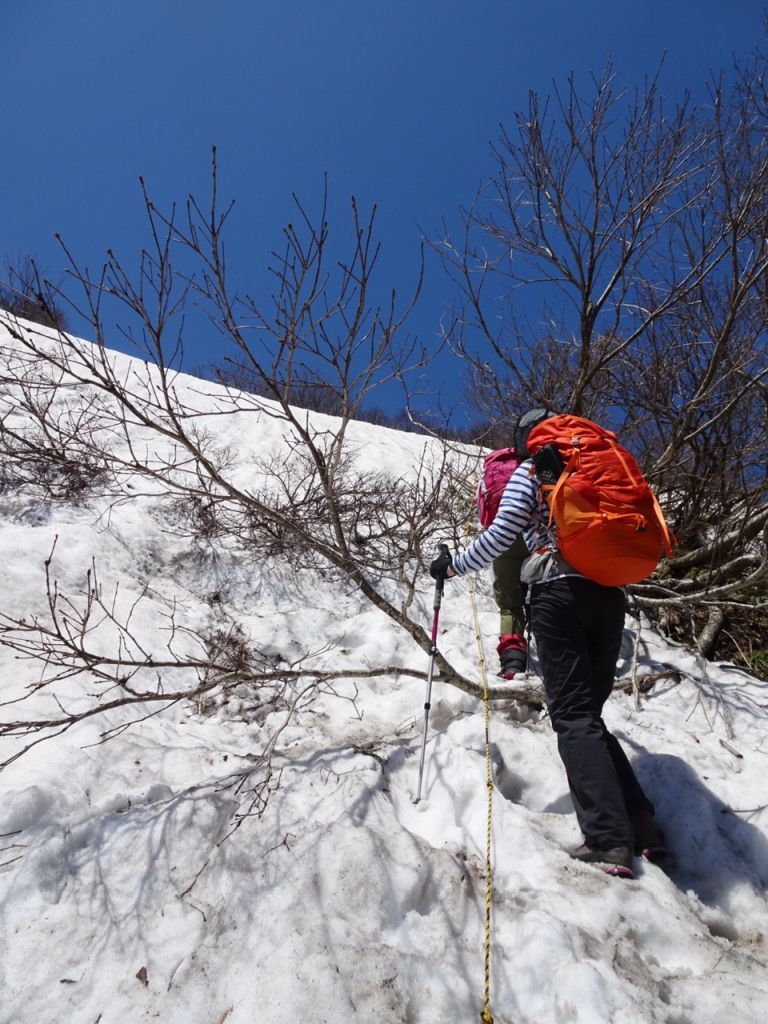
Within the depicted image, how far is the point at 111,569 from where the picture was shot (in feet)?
15.4

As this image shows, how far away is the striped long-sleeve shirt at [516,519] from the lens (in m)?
2.83

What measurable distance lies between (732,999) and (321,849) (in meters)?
1.47

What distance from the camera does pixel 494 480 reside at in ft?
13.5

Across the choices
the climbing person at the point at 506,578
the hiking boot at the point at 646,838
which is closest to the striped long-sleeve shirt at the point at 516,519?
the climbing person at the point at 506,578

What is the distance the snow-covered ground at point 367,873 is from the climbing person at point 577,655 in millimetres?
181

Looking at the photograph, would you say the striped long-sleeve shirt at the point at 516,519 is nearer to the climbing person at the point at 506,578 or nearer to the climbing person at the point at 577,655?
the climbing person at the point at 577,655

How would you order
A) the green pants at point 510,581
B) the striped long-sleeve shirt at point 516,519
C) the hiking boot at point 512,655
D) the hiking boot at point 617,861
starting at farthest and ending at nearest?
the green pants at point 510,581 < the hiking boot at point 512,655 < the striped long-sleeve shirt at point 516,519 < the hiking boot at point 617,861

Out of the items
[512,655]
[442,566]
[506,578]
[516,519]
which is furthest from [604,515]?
[506,578]

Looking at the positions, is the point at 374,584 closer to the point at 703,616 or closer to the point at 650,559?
the point at 703,616

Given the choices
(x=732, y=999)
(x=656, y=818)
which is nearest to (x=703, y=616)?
(x=656, y=818)

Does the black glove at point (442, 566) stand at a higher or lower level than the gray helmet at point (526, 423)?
lower

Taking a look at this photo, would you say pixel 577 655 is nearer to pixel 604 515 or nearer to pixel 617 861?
pixel 604 515

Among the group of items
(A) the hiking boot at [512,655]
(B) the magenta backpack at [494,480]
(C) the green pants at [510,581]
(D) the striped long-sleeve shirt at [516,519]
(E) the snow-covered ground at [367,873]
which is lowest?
(E) the snow-covered ground at [367,873]

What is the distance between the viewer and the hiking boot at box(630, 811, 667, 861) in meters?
2.60
